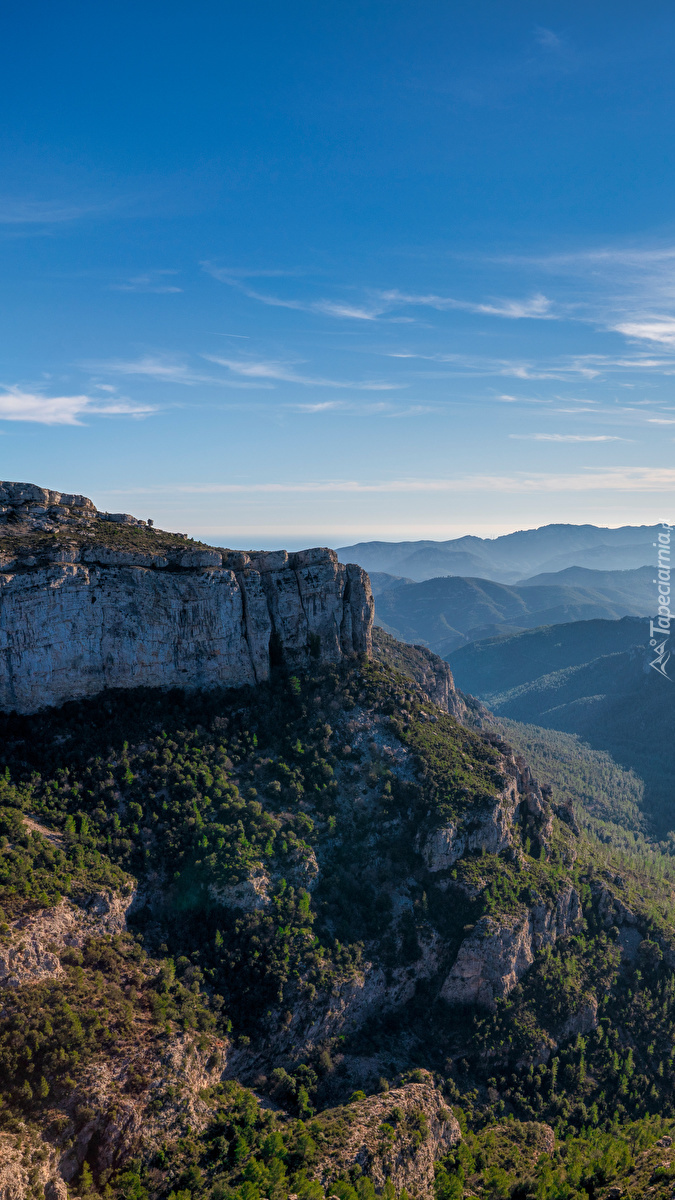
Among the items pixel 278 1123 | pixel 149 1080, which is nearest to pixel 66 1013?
pixel 149 1080

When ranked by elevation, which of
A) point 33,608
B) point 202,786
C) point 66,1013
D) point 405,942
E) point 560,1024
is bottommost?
point 560,1024

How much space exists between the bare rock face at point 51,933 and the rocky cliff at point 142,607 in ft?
81.5

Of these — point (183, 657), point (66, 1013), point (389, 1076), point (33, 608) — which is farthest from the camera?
point (183, 657)

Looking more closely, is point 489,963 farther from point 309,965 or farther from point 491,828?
point 309,965

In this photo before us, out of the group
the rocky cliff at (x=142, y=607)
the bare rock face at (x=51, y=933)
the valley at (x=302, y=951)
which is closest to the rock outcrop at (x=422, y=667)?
the valley at (x=302, y=951)

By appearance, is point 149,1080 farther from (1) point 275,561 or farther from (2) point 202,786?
(1) point 275,561

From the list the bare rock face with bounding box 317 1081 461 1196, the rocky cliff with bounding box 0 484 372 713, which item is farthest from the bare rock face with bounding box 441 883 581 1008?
the rocky cliff with bounding box 0 484 372 713

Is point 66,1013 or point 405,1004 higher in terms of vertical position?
point 66,1013

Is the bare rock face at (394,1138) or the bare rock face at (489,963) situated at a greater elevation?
the bare rock face at (489,963)

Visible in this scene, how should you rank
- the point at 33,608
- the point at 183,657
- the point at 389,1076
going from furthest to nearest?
the point at 183,657 < the point at 33,608 < the point at 389,1076

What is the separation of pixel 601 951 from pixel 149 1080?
6269cm

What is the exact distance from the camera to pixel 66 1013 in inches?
1954

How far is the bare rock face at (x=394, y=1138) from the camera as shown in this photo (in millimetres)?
53250

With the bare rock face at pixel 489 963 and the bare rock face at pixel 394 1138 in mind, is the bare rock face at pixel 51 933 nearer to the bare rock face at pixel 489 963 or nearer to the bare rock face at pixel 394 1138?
the bare rock face at pixel 394 1138
